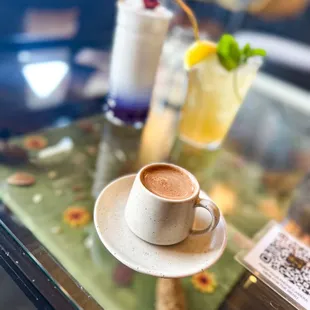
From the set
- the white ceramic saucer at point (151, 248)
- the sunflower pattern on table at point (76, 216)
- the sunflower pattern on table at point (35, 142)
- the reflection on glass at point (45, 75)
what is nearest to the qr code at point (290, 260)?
the white ceramic saucer at point (151, 248)

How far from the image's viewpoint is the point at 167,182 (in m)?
0.52

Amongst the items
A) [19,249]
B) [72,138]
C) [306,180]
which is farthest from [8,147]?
[306,180]

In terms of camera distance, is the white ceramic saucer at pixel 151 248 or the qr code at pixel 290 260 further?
the qr code at pixel 290 260

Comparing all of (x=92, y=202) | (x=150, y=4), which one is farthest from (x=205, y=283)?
(x=150, y=4)

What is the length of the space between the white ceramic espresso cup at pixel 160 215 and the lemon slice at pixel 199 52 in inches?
14.0

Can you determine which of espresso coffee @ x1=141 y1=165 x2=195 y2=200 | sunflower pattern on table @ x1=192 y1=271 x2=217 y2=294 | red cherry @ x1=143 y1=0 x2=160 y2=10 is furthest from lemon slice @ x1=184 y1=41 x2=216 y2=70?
sunflower pattern on table @ x1=192 y1=271 x2=217 y2=294

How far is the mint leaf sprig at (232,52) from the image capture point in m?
0.76

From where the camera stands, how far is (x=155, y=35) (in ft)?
2.52

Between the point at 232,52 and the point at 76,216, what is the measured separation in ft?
1.47

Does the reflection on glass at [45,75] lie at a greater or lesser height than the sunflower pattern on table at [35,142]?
lesser

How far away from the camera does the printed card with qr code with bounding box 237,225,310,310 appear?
0.56 meters

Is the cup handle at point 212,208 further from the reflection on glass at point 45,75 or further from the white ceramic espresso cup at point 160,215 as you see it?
the reflection on glass at point 45,75

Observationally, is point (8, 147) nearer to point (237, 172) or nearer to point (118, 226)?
point (118, 226)

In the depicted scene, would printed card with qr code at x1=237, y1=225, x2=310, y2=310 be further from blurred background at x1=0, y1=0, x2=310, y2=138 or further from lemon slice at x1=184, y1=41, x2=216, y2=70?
blurred background at x1=0, y1=0, x2=310, y2=138
